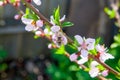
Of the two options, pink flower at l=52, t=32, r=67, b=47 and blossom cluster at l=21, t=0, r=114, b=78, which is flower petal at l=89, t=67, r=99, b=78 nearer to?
blossom cluster at l=21, t=0, r=114, b=78

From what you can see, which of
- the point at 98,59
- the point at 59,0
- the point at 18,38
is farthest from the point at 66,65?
the point at 98,59

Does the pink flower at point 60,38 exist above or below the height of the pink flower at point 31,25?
below

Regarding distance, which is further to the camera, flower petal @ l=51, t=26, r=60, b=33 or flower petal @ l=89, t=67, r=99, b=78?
flower petal @ l=89, t=67, r=99, b=78

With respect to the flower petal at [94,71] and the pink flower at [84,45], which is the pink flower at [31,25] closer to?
the pink flower at [84,45]

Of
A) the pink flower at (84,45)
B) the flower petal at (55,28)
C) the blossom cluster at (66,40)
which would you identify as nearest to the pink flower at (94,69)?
the blossom cluster at (66,40)

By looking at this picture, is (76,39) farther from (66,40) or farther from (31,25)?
(31,25)

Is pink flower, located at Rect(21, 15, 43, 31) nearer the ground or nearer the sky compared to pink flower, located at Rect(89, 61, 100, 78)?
nearer the sky

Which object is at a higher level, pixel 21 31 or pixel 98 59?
pixel 98 59

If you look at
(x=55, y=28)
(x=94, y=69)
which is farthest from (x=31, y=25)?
(x=94, y=69)

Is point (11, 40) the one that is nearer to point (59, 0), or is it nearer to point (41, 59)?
point (41, 59)

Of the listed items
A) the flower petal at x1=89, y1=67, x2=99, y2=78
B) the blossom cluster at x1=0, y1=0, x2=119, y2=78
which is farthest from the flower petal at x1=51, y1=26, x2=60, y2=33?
the flower petal at x1=89, y1=67, x2=99, y2=78

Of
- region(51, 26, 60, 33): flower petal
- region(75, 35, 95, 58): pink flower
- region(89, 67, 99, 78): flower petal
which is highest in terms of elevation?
region(51, 26, 60, 33): flower petal
